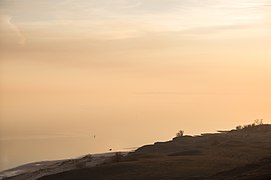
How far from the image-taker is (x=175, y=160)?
40.7 m

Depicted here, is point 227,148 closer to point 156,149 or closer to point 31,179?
point 156,149

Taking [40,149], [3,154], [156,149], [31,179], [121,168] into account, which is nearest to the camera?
[121,168]

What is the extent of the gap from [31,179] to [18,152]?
4420cm

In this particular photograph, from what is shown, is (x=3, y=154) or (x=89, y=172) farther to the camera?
(x=3, y=154)

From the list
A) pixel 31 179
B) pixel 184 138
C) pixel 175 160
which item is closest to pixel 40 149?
pixel 184 138

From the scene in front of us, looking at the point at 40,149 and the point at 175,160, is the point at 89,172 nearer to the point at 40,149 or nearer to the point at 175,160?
the point at 175,160

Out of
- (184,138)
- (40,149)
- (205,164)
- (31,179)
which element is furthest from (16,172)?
(40,149)

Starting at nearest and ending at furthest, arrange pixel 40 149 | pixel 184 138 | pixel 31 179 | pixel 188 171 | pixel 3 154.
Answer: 1. pixel 188 171
2. pixel 31 179
3. pixel 184 138
4. pixel 3 154
5. pixel 40 149

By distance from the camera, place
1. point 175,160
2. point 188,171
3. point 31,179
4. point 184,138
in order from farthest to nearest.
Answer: point 184,138, point 31,179, point 175,160, point 188,171

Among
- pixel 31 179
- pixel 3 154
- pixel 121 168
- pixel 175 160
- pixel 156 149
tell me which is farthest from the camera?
pixel 3 154

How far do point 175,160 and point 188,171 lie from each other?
5.27 m

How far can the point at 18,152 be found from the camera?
9069 centimetres

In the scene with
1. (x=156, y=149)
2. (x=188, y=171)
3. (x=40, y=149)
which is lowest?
(x=188, y=171)

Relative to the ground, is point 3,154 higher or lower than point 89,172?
higher
